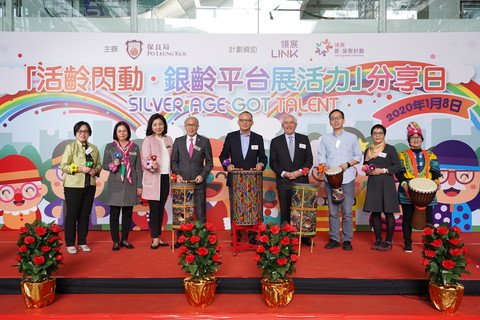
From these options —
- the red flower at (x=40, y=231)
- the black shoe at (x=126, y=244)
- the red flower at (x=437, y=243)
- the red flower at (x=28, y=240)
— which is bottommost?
the black shoe at (x=126, y=244)

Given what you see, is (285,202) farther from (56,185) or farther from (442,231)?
(56,185)

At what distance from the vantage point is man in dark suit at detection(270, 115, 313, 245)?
15.0 feet

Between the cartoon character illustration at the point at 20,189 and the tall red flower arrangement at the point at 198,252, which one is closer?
the tall red flower arrangement at the point at 198,252

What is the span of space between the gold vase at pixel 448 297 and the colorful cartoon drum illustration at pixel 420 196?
115 centimetres

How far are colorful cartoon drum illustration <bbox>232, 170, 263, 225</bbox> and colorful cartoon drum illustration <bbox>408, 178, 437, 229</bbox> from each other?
1.43m

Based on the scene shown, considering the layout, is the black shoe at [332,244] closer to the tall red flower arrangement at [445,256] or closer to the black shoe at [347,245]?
the black shoe at [347,245]

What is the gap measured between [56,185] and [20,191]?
46 centimetres

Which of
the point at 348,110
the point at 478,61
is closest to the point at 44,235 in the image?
the point at 348,110

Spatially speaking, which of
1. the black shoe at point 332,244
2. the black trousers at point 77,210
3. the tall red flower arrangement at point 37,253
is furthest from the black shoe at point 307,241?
the tall red flower arrangement at point 37,253

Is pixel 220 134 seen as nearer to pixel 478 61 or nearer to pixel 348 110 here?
pixel 348 110

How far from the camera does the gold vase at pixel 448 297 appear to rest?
2980mm

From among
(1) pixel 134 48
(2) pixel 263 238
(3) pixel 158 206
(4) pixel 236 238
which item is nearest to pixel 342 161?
(4) pixel 236 238

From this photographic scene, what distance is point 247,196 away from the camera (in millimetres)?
4199

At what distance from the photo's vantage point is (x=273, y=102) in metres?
5.56
